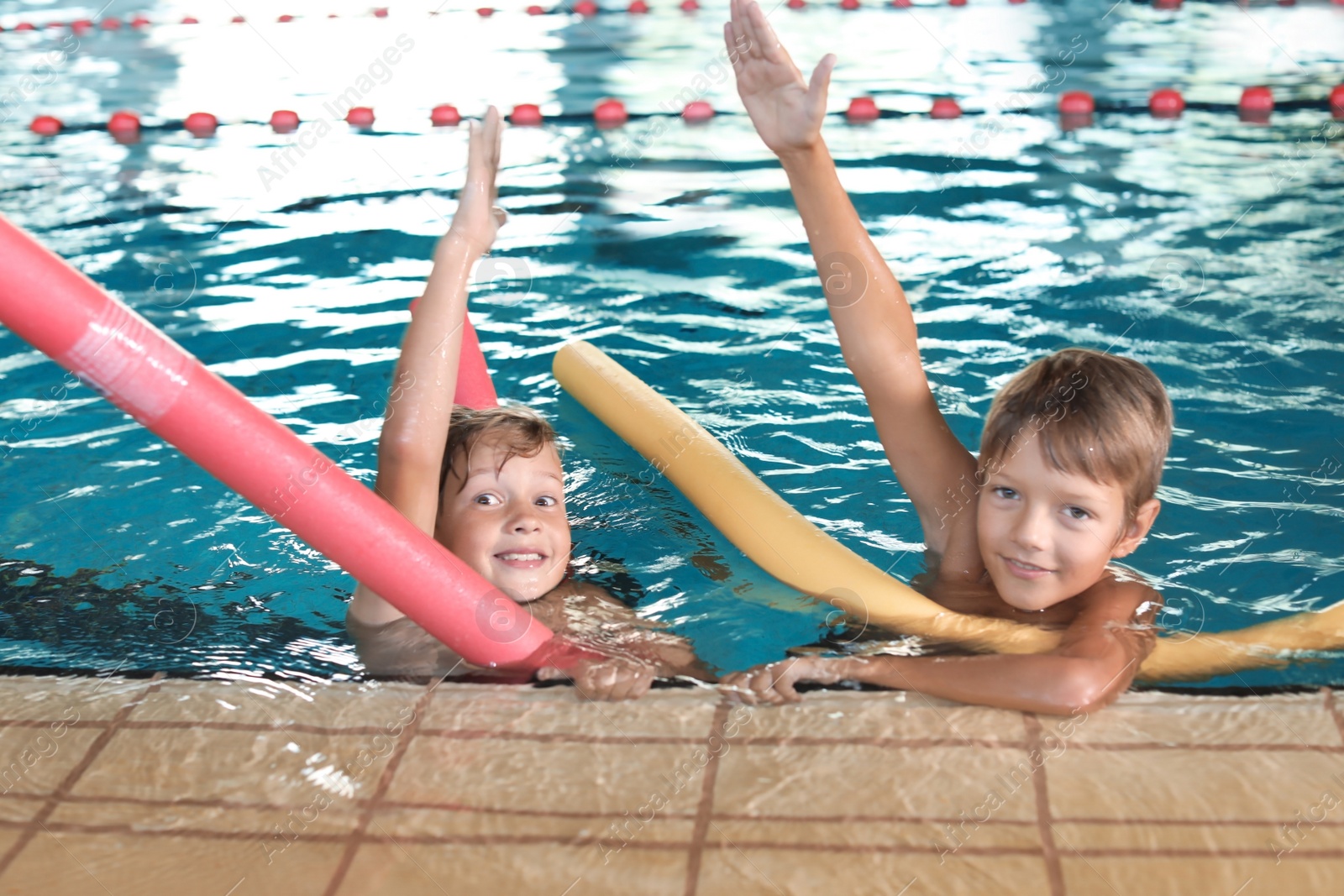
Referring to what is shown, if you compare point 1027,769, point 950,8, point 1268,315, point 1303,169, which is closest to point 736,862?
point 1027,769

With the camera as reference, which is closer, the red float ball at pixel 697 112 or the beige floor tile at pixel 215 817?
the beige floor tile at pixel 215 817

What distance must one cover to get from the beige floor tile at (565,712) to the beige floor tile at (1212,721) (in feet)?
1.93

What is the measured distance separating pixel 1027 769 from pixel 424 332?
1.18m

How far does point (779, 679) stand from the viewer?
6.42 feet

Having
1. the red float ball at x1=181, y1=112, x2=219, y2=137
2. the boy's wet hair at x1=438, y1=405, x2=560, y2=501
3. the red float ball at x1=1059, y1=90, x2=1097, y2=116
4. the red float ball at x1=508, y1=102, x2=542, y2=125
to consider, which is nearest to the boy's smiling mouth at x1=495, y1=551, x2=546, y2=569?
the boy's wet hair at x1=438, y1=405, x2=560, y2=501

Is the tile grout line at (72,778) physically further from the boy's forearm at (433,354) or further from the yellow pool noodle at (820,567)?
the yellow pool noodle at (820,567)

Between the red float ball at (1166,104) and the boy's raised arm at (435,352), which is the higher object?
the boy's raised arm at (435,352)

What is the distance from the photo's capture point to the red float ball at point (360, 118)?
778 centimetres

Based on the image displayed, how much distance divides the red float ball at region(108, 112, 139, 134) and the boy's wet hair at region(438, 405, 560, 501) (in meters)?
6.11

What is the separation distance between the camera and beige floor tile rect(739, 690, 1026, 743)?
1.83 meters

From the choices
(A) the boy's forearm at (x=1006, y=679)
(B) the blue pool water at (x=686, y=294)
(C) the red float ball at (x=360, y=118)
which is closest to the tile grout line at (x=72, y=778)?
(B) the blue pool water at (x=686, y=294)

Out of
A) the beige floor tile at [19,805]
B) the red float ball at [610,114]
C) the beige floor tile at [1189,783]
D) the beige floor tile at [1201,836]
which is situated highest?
the beige floor tile at [19,805]

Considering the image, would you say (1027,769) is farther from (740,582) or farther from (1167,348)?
(1167,348)

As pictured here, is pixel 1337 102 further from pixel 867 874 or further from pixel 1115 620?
pixel 867 874
